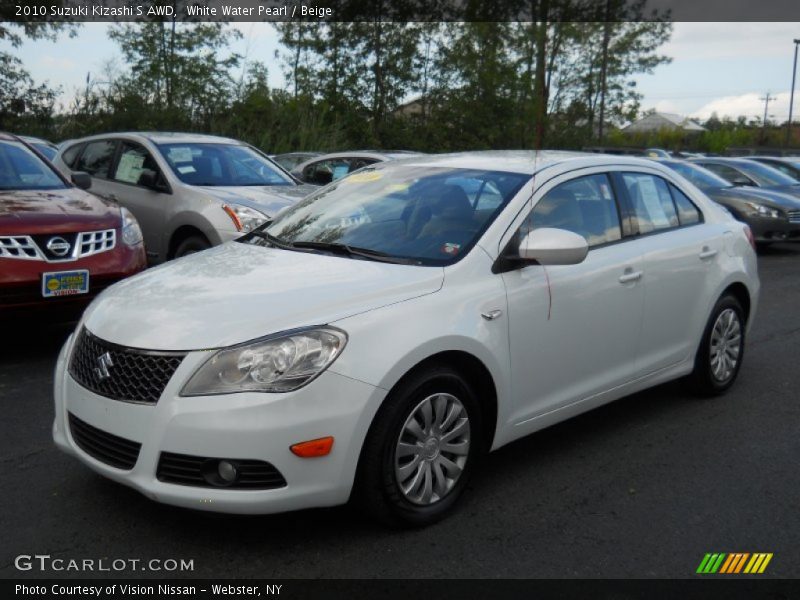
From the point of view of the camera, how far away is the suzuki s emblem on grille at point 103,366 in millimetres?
3447

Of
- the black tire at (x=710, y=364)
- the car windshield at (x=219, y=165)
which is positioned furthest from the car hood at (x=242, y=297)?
the car windshield at (x=219, y=165)

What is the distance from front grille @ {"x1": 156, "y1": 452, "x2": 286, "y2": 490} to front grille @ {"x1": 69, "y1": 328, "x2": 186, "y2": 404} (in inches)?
9.4

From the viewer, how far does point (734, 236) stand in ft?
18.6

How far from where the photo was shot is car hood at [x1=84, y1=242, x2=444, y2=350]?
3361 mm

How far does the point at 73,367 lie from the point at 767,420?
12.9 ft

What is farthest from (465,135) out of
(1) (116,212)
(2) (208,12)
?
(1) (116,212)

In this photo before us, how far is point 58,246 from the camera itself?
19.9 ft

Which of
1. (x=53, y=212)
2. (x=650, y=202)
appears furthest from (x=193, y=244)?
(x=650, y=202)

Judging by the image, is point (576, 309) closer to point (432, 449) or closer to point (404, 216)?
point (404, 216)

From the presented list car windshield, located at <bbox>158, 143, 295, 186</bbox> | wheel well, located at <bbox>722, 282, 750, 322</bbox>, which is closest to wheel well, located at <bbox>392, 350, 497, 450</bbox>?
wheel well, located at <bbox>722, 282, 750, 322</bbox>

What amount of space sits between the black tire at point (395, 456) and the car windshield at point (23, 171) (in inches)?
184

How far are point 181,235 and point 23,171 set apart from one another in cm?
176

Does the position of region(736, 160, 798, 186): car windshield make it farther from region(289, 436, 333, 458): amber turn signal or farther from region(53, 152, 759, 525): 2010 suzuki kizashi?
region(289, 436, 333, 458): amber turn signal

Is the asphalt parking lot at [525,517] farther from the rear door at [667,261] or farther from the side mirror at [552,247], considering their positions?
the side mirror at [552,247]
